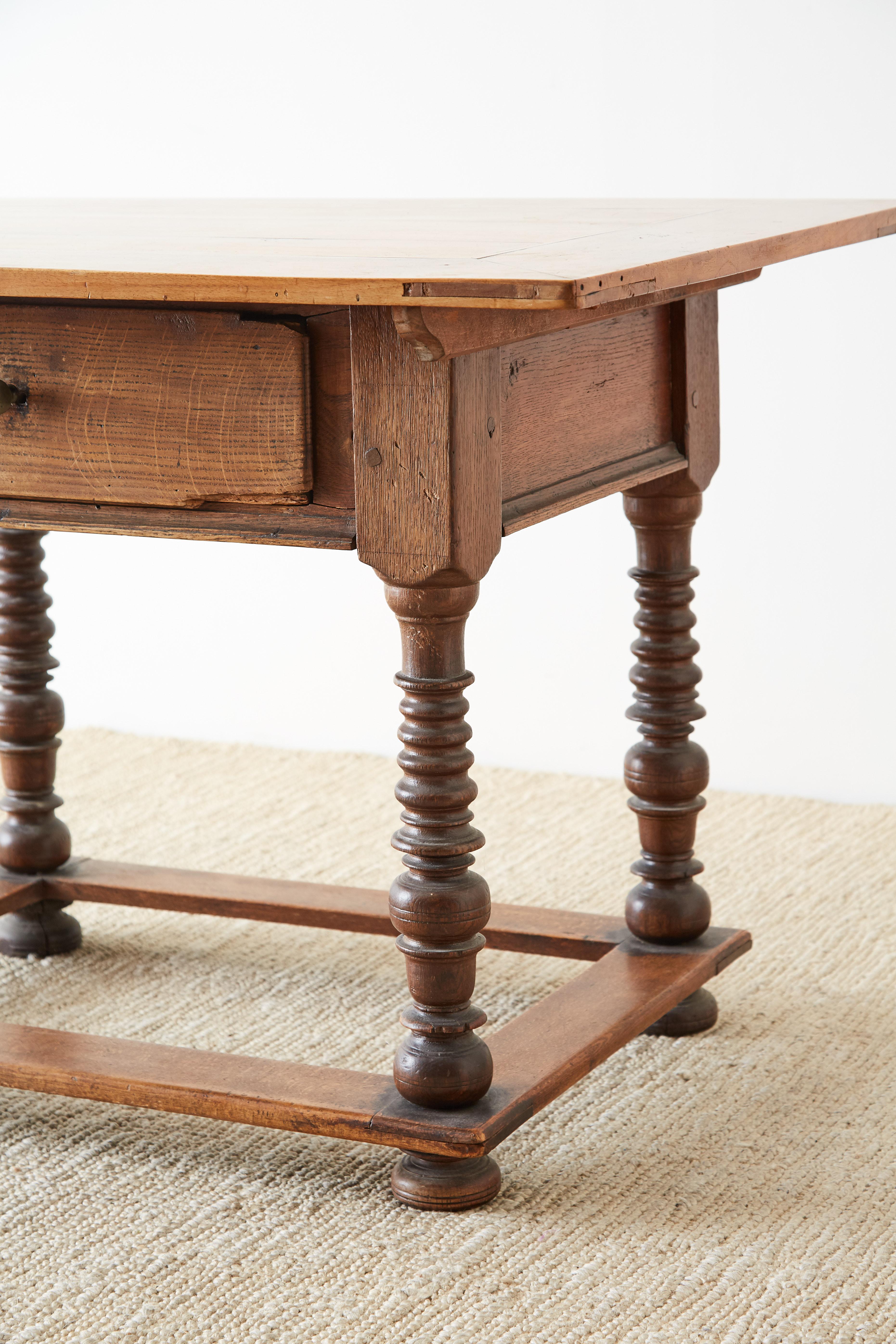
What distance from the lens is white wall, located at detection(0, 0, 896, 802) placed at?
8.13ft

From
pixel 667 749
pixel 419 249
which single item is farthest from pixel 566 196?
pixel 419 249

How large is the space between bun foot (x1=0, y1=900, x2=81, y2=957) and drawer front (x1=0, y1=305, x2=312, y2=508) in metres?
0.79

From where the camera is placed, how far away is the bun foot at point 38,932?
2025 mm

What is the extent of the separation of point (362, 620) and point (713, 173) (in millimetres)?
878

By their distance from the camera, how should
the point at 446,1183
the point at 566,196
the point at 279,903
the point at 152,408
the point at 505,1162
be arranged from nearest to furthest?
the point at 152,408
the point at 446,1183
the point at 505,1162
the point at 279,903
the point at 566,196

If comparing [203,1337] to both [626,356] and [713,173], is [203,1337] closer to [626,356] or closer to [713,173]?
[626,356]

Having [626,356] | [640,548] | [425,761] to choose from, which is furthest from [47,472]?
[640,548]

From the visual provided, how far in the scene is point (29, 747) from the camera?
6.50ft

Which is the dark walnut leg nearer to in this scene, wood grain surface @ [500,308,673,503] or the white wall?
wood grain surface @ [500,308,673,503]

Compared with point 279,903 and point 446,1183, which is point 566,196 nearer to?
point 279,903

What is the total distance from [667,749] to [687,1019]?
0.88 feet

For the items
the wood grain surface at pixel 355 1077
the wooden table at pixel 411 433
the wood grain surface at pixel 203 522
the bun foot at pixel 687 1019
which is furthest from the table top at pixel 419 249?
the bun foot at pixel 687 1019

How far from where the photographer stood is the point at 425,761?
1321 mm

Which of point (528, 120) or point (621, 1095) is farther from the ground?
point (528, 120)
